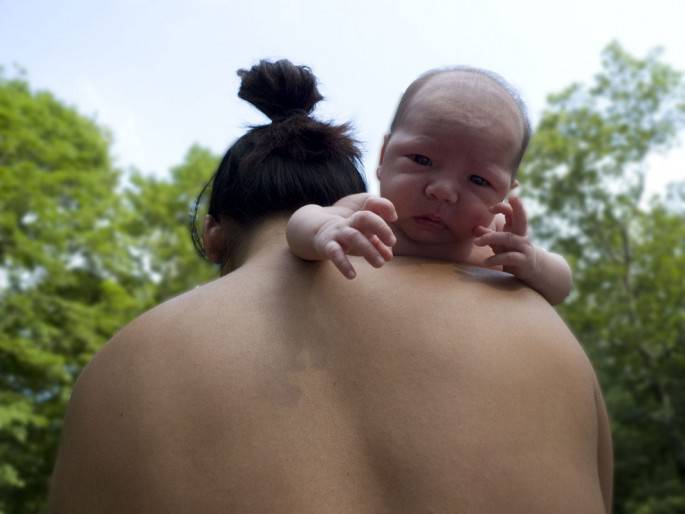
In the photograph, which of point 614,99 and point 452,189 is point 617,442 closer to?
point 614,99

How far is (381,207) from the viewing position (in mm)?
1621

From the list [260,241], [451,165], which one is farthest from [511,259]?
[260,241]

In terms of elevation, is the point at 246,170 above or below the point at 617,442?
below

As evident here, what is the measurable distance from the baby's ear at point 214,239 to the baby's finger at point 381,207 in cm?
70

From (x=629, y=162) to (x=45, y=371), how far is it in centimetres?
1303

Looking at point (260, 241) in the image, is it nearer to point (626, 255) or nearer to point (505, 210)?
point (505, 210)

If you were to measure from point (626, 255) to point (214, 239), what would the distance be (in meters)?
17.2

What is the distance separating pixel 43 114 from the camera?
14.9m

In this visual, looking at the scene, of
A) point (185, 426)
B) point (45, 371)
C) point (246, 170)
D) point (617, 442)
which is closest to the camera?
point (185, 426)

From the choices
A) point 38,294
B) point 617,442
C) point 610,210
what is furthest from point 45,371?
point 610,210

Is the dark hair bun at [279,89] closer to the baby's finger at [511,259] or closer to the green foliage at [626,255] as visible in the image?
the baby's finger at [511,259]

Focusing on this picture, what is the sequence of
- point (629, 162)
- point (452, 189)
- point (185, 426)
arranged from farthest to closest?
point (629, 162) → point (452, 189) → point (185, 426)

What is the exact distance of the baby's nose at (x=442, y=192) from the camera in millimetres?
1953

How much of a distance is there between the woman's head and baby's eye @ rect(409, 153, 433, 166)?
0.89 feet
